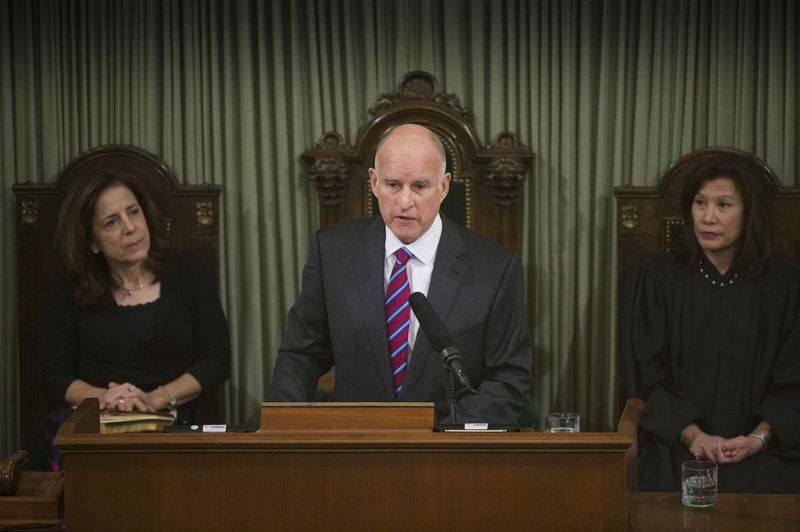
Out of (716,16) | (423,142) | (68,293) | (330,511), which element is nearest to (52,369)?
(68,293)

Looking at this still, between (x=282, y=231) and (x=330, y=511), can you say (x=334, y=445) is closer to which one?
(x=330, y=511)

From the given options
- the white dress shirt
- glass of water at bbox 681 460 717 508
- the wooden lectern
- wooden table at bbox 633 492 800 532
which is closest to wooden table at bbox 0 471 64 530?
the wooden lectern

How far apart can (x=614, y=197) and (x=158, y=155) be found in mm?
2195

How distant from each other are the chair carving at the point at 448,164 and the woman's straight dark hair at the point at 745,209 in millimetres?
780

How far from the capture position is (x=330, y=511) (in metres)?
3.35

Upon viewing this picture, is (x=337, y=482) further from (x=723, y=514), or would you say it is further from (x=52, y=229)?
(x=52, y=229)

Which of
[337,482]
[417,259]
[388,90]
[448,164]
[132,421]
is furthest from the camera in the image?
[388,90]

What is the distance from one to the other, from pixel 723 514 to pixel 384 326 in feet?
4.50

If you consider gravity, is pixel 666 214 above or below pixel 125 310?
above

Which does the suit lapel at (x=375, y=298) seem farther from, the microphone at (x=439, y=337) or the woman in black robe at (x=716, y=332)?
the woman in black robe at (x=716, y=332)

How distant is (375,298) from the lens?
4402 millimetres

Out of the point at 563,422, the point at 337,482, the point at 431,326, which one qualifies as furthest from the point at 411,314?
the point at 337,482

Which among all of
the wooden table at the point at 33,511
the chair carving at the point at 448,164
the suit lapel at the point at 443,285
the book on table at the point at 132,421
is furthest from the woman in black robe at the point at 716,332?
the wooden table at the point at 33,511

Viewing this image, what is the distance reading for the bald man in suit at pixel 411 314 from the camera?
430cm
